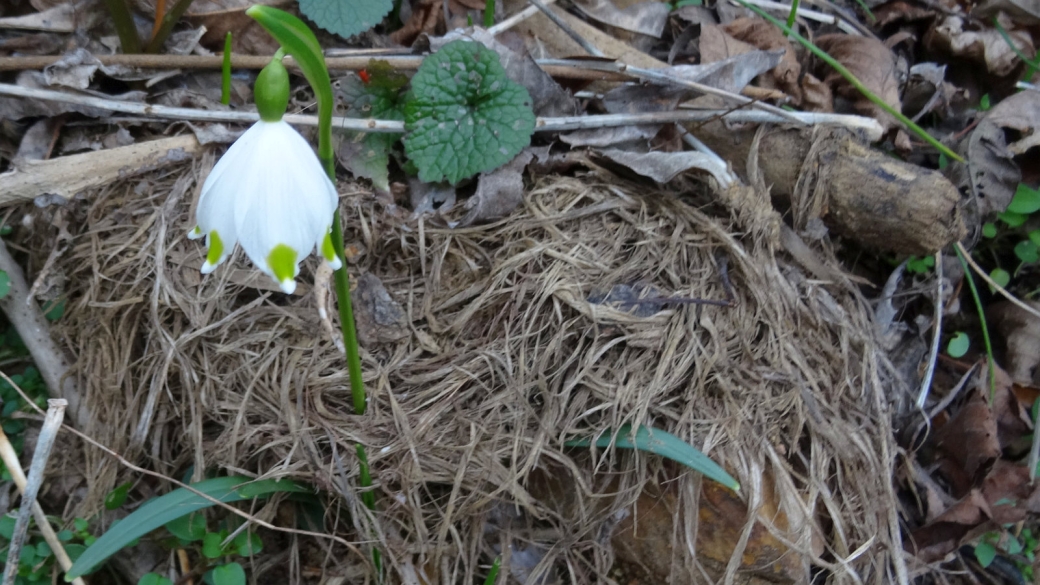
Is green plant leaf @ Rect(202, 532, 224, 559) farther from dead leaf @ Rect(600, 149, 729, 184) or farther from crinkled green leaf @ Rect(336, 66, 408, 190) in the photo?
dead leaf @ Rect(600, 149, 729, 184)

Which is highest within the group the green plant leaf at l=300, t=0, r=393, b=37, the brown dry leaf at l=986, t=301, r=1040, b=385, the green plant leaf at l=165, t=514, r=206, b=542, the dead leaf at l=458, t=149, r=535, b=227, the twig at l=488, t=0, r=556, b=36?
the green plant leaf at l=300, t=0, r=393, b=37

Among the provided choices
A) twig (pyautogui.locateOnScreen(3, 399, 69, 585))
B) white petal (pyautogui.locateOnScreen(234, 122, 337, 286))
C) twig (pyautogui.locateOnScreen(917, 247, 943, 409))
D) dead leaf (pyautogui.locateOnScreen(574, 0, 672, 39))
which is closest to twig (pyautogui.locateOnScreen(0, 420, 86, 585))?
twig (pyautogui.locateOnScreen(3, 399, 69, 585))

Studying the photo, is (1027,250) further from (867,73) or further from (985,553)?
(985,553)

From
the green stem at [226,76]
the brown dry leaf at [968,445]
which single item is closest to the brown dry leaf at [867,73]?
the brown dry leaf at [968,445]

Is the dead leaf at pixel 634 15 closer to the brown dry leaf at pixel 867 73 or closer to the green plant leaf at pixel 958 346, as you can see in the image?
the brown dry leaf at pixel 867 73

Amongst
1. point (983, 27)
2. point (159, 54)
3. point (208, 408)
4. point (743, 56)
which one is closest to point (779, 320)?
point (743, 56)

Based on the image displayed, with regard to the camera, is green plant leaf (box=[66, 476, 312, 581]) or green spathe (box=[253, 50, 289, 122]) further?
green plant leaf (box=[66, 476, 312, 581])

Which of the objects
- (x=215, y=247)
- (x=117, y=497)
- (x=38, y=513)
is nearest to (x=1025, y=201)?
(x=215, y=247)

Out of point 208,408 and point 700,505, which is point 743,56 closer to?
point 700,505
